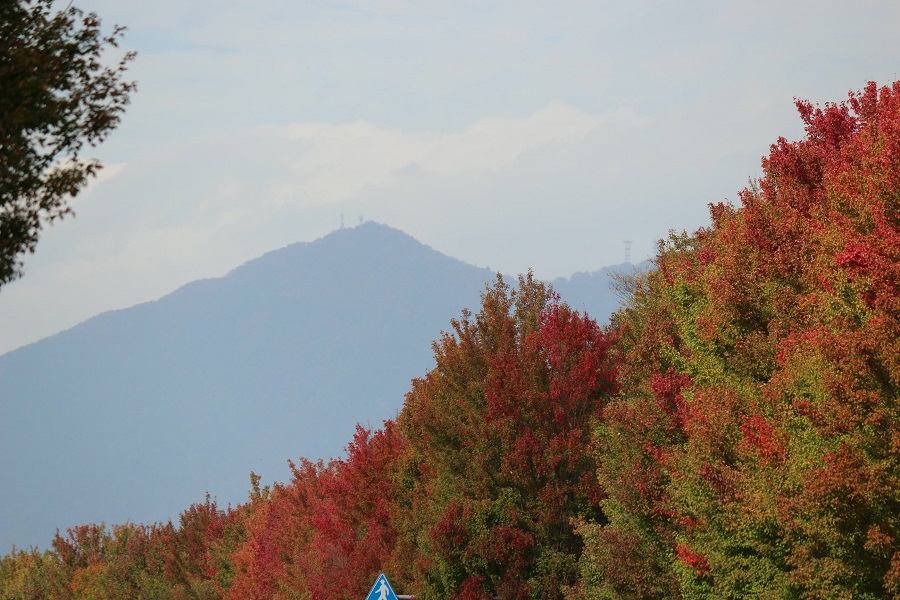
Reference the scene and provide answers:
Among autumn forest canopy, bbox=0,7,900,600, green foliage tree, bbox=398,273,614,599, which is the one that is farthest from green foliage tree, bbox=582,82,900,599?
green foliage tree, bbox=398,273,614,599

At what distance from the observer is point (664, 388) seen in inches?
1031

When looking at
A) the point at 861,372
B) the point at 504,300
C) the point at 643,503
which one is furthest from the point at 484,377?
the point at 861,372

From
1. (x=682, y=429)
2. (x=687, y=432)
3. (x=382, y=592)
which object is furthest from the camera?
(x=682, y=429)

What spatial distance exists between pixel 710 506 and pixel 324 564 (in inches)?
1097

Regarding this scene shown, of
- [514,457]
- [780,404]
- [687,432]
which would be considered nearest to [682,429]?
[687,432]

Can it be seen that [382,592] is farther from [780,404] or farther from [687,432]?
[687,432]

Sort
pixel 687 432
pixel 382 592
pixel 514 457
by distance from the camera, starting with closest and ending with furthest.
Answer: pixel 382 592, pixel 687 432, pixel 514 457

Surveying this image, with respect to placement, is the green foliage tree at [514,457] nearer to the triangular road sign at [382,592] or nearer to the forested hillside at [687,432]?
the forested hillside at [687,432]

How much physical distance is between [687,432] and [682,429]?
2255mm

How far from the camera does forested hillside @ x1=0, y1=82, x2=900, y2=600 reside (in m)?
16.3

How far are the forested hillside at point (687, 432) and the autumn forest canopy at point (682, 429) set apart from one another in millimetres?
55

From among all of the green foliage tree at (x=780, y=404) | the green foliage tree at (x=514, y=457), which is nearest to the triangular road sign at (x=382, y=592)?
Answer: the green foliage tree at (x=780, y=404)

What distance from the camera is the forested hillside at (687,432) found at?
16328mm

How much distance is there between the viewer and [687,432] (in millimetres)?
23516
